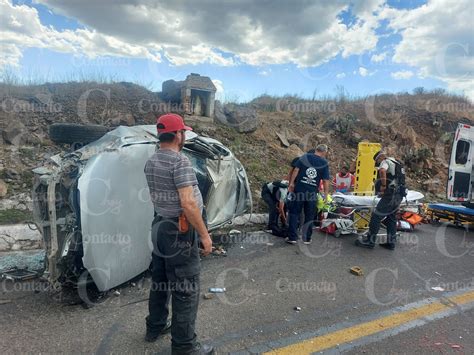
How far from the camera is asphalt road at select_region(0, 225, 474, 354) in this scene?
121 inches

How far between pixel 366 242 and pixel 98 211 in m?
4.48

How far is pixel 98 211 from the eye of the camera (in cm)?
358

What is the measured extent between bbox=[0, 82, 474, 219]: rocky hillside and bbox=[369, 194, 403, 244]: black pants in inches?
107

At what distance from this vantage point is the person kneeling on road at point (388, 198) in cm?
606

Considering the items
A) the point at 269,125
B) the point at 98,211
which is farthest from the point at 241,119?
the point at 98,211

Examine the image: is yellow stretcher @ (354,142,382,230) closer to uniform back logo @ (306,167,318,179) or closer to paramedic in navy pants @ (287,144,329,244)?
paramedic in navy pants @ (287,144,329,244)

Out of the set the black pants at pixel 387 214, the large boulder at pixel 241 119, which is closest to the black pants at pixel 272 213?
the black pants at pixel 387 214

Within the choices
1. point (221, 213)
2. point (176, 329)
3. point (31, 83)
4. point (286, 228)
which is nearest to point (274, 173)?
point (286, 228)

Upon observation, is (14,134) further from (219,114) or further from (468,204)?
(468,204)

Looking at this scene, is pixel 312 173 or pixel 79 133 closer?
pixel 79 133

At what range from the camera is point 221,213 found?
5.32 m

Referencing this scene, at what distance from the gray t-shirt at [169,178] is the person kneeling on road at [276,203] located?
12.6ft

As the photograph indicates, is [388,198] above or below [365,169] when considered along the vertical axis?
below

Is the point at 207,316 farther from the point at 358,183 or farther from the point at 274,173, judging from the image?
the point at 274,173
